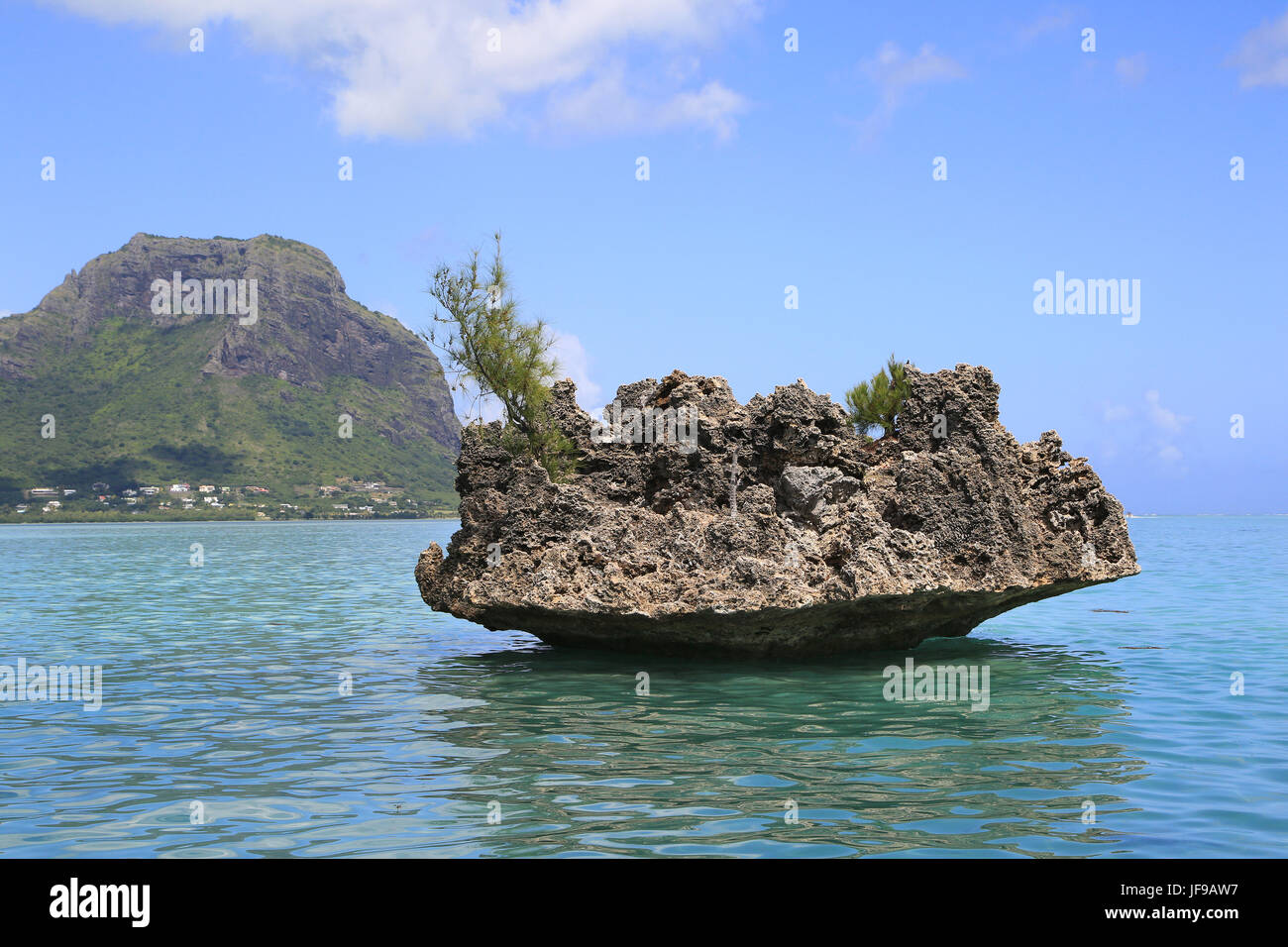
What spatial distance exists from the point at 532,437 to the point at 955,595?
27.6 ft

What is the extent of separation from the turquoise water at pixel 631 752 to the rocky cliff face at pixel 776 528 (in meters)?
1.09

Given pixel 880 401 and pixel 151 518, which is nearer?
pixel 880 401

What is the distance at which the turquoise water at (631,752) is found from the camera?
8070 millimetres

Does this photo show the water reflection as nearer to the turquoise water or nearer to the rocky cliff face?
the turquoise water

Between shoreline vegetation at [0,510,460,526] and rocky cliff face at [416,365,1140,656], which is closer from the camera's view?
rocky cliff face at [416,365,1140,656]
